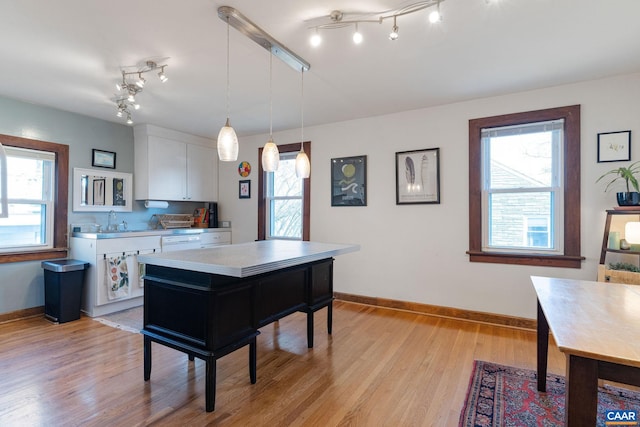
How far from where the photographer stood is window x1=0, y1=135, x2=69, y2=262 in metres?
3.49

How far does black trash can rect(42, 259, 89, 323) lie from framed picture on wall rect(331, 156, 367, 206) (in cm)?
310

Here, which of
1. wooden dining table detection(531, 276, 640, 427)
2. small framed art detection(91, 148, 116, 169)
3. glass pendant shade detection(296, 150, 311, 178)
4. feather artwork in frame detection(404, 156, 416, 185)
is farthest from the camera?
small framed art detection(91, 148, 116, 169)

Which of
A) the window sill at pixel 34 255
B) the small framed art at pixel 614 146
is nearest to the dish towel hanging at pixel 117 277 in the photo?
the window sill at pixel 34 255

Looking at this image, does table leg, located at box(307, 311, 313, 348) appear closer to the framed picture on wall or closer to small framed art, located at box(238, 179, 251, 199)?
the framed picture on wall

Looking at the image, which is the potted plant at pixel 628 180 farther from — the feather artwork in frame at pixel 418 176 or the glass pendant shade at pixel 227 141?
the glass pendant shade at pixel 227 141

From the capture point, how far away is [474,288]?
3514 mm

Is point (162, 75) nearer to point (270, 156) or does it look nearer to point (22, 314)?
point (270, 156)

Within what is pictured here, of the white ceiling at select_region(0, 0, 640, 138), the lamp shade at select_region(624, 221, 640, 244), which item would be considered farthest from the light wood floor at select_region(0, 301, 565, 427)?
the white ceiling at select_region(0, 0, 640, 138)

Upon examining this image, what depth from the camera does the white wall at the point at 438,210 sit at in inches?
117

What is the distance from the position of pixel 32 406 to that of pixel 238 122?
11.6 feet

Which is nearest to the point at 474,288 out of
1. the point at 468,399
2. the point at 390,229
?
the point at 390,229

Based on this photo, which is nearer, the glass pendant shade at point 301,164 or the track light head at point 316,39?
the track light head at point 316,39

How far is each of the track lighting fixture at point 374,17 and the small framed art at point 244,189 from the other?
130 inches

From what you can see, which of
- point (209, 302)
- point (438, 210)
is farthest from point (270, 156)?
point (438, 210)
